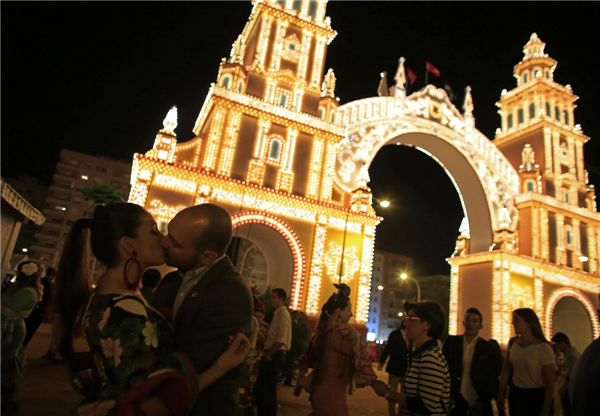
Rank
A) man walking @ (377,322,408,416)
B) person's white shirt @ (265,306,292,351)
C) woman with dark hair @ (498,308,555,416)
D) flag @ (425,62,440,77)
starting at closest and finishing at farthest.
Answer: woman with dark hair @ (498,308,555,416) < person's white shirt @ (265,306,292,351) < man walking @ (377,322,408,416) < flag @ (425,62,440,77)

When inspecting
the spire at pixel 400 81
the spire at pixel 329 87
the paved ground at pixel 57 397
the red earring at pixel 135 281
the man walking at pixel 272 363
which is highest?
the spire at pixel 400 81

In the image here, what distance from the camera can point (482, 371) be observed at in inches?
213

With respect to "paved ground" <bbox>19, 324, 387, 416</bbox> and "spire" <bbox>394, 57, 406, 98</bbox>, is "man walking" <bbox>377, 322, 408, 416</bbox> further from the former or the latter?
"spire" <bbox>394, 57, 406, 98</bbox>

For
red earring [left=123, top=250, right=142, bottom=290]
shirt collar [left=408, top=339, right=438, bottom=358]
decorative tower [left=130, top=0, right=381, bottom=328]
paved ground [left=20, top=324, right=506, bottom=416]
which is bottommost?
paved ground [left=20, top=324, right=506, bottom=416]

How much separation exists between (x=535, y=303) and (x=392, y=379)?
1755 cm

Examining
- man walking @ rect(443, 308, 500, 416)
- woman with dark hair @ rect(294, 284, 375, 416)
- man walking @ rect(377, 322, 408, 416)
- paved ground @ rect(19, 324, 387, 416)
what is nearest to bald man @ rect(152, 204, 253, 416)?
woman with dark hair @ rect(294, 284, 375, 416)

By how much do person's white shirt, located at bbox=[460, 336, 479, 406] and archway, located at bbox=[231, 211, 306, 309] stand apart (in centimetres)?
Answer: 1101

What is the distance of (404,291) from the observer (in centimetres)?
7450

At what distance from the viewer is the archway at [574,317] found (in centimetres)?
2272

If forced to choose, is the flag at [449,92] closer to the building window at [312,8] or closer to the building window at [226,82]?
the building window at [312,8]

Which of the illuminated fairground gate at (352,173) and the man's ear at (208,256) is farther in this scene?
the illuminated fairground gate at (352,173)

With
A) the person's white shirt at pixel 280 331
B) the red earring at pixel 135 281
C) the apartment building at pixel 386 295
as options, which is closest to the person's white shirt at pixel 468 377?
the person's white shirt at pixel 280 331

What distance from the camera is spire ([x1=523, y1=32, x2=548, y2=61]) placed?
27781 millimetres

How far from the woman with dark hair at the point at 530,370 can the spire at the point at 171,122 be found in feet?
48.0
